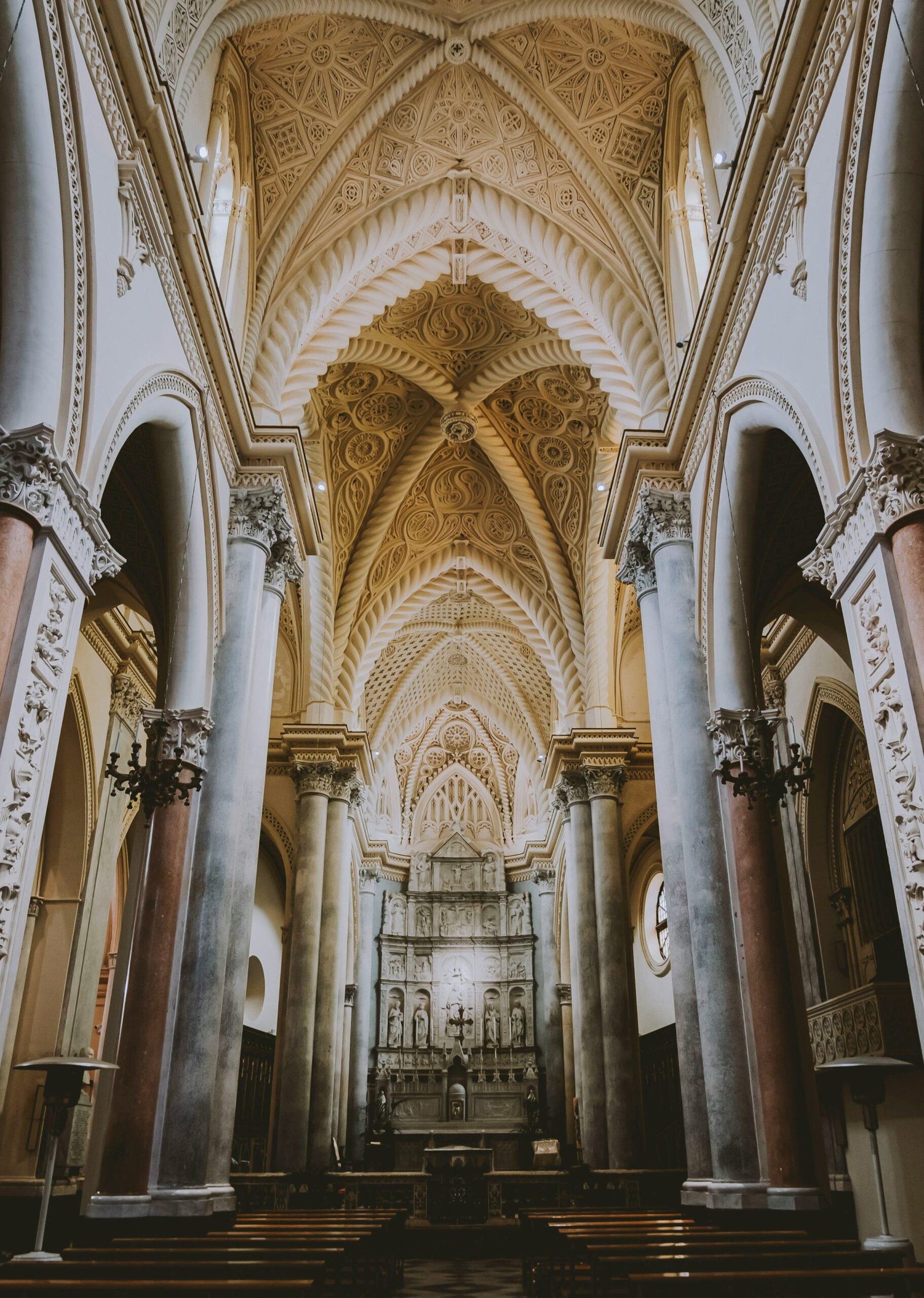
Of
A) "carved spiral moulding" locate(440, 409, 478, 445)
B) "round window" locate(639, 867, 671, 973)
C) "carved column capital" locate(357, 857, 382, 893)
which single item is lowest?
"round window" locate(639, 867, 671, 973)

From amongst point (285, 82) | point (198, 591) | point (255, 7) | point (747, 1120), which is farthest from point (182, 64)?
point (747, 1120)

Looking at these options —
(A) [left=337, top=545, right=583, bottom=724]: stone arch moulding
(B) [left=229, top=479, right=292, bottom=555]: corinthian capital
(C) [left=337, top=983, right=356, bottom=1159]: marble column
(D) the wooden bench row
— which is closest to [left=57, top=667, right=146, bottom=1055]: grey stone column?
(B) [left=229, top=479, right=292, bottom=555]: corinthian capital

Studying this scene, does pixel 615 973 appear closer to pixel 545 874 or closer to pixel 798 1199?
pixel 798 1199

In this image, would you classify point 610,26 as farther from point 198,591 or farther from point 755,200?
point 198,591

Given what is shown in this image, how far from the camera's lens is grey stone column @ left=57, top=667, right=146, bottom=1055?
41.8 ft

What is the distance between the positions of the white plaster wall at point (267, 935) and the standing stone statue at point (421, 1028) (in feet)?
23.4

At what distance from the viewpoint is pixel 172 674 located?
9.49 meters

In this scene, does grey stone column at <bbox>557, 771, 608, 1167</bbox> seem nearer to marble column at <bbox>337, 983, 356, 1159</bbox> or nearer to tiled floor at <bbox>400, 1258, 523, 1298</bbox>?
tiled floor at <bbox>400, 1258, 523, 1298</bbox>

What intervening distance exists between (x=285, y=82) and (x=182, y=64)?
296 centimetres

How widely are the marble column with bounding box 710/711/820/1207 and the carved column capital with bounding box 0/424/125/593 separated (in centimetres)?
538

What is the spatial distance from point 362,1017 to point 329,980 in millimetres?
8148

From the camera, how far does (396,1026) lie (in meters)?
27.3

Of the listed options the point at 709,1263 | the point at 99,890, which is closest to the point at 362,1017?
the point at 99,890

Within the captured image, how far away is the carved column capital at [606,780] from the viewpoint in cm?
1747
